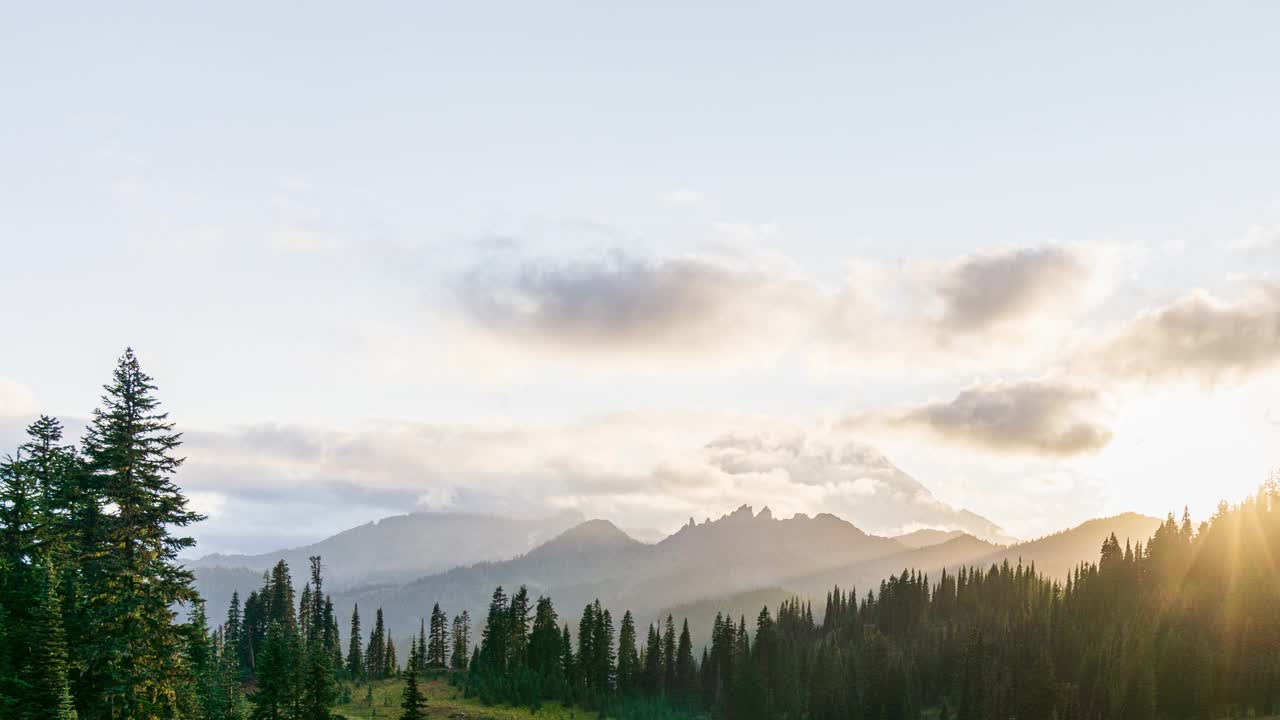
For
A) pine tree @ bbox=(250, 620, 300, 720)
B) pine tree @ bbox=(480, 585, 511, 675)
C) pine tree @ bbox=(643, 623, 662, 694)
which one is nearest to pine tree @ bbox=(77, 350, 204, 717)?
pine tree @ bbox=(250, 620, 300, 720)

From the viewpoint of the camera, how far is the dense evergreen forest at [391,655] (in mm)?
47156

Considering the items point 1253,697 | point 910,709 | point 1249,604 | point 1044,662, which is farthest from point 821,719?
point 1249,604

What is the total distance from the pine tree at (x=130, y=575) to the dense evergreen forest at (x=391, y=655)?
0.10 metres

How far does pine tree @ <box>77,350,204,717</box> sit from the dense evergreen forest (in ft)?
0.32

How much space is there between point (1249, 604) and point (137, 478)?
200376mm

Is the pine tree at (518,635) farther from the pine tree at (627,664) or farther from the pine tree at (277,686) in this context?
the pine tree at (277,686)

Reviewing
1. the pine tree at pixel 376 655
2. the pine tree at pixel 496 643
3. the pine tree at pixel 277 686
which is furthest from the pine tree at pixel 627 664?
the pine tree at pixel 277 686

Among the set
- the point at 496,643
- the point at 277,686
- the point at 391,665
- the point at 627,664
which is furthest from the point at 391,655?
the point at 277,686

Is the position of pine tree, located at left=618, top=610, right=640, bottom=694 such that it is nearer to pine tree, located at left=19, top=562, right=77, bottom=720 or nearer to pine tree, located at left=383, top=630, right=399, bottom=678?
pine tree, located at left=383, top=630, right=399, bottom=678

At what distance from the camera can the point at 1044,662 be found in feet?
545

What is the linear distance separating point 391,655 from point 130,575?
14075 centimetres

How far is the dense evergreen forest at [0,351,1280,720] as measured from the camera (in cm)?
4716

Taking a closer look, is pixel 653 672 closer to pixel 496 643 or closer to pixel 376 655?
pixel 496 643

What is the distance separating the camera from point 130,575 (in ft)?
155
